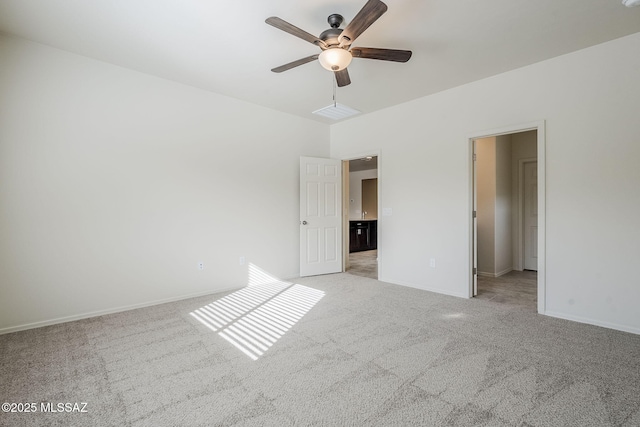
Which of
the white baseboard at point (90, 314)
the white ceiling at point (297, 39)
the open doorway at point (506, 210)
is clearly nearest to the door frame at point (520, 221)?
the open doorway at point (506, 210)

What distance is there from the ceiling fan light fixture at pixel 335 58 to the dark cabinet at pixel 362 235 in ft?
18.9

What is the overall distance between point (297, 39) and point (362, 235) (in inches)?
238

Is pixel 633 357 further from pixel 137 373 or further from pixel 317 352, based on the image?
pixel 137 373

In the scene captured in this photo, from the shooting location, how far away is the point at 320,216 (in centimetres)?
517

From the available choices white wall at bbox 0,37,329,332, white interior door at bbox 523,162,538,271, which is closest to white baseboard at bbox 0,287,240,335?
white wall at bbox 0,37,329,332

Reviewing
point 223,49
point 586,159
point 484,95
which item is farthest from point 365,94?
point 586,159

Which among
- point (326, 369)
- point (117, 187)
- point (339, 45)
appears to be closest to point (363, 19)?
point (339, 45)

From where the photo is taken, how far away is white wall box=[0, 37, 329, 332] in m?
2.82

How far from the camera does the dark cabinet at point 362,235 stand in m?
7.97

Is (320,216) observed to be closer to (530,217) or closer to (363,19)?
(363,19)

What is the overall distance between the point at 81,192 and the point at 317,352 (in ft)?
9.54

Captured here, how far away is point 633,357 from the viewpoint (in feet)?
7.42

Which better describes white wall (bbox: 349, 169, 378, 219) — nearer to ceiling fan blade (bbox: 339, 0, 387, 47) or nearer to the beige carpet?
the beige carpet

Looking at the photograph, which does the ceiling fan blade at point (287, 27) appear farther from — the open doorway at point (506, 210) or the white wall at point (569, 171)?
the open doorway at point (506, 210)
